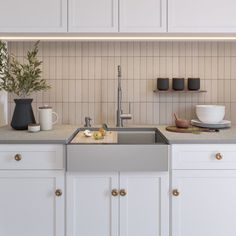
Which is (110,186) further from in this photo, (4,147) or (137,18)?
(137,18)

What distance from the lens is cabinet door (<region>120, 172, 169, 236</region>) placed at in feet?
5.76

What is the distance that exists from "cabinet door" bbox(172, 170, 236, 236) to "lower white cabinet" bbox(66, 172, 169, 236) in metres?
0.07

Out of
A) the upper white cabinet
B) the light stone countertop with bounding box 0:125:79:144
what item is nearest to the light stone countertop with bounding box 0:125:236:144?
the light stone countertop with bounding box 0:125:79:144

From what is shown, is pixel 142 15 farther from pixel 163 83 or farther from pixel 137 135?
pixel 137 135

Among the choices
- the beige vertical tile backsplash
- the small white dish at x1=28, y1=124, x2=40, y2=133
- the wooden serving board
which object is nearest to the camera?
the wooden serving board

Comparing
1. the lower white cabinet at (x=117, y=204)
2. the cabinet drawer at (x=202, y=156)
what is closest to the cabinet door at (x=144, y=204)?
the lower white cabinet at (x=117, y=204)

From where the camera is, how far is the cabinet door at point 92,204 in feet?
5.76

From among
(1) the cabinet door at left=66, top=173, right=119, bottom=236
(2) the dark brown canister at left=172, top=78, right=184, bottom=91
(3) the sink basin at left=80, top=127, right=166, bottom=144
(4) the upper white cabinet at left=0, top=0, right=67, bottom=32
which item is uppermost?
(4) the upper white cabinet at left=0, top=0, right=67, bottom=32

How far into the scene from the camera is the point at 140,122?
97.6 inches

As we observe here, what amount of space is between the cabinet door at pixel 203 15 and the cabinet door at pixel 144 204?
1018mm

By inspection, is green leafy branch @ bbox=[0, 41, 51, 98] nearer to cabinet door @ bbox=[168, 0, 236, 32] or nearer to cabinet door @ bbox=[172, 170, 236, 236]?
cabinet door @ bbox=[168, 0, 236, 32]

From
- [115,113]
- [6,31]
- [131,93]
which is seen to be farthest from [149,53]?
[6,31]

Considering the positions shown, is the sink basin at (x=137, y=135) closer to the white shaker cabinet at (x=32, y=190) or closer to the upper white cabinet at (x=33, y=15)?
the white shaker cabinet at (x=32, y=190)

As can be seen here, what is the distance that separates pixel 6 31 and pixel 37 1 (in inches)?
11.4
